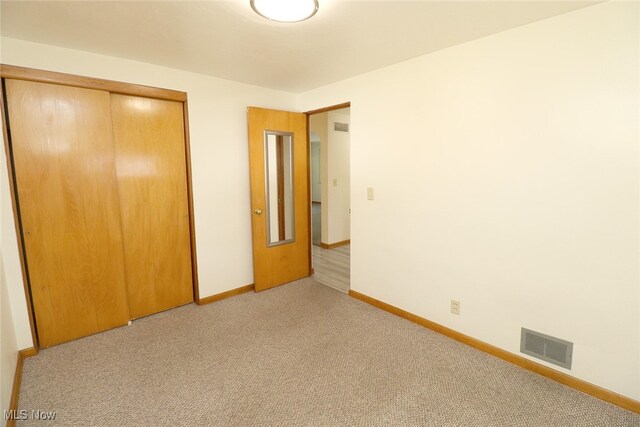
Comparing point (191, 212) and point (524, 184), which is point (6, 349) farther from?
point (524, 184)

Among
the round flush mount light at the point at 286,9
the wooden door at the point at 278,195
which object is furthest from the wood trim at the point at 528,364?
the round flush mount light at the point at 286,9

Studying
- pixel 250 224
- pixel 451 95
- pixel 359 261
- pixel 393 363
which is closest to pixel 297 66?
pixel 451 95

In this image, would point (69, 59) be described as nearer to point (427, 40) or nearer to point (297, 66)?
point (297, 66)

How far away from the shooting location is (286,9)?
166 cm

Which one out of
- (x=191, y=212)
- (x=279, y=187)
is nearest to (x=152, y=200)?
(x=191, y=212)

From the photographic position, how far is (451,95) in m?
2.33

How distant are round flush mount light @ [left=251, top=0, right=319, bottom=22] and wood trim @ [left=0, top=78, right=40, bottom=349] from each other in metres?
1.96

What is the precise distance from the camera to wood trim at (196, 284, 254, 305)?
10.4 feet

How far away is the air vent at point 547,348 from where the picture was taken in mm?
1938

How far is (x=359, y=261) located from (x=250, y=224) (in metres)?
1.33

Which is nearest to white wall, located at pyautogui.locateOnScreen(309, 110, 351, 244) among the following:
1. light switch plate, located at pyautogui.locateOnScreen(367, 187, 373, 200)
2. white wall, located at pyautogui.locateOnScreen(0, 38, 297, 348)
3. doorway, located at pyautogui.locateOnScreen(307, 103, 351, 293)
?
doorway, located at pyautogui.locateOnScreen(307, 103, 351, 293)

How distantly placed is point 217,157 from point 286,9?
182cm

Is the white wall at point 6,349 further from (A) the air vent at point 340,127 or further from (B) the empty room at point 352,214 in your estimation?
(A) the air vent at point 340,127

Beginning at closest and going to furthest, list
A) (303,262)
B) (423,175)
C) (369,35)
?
(369,35) < (423,175) < (303,262)
